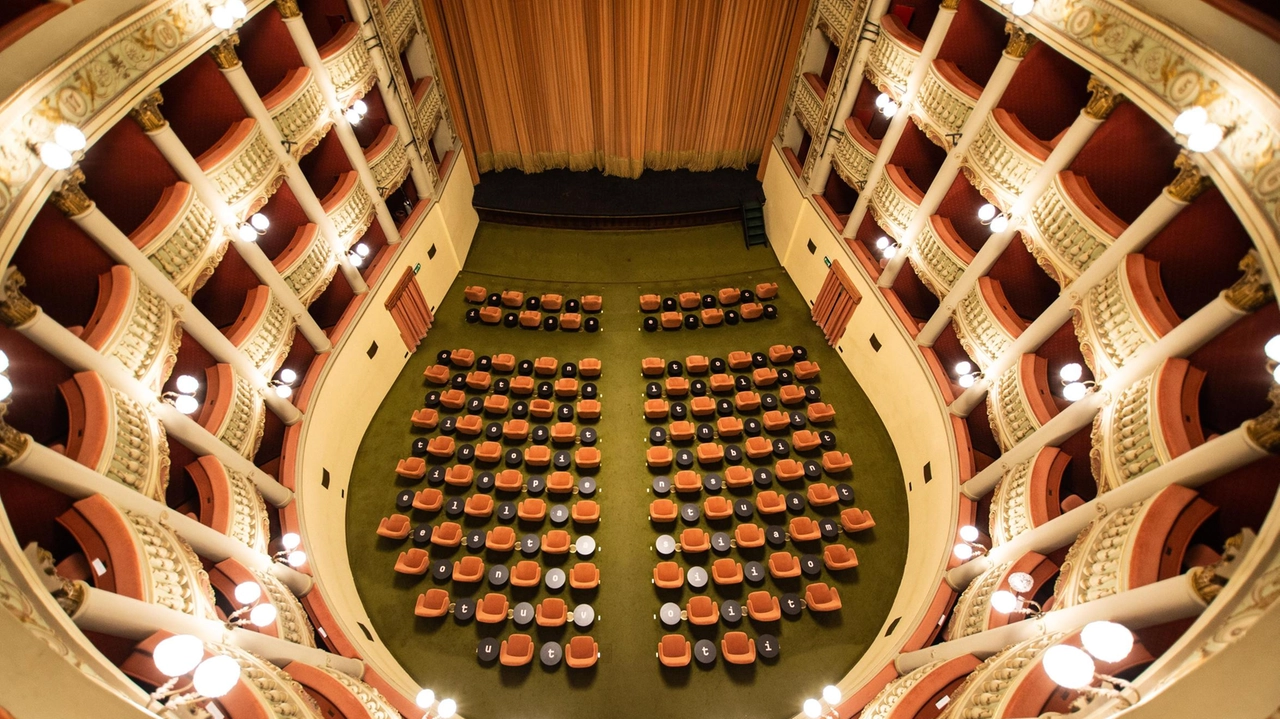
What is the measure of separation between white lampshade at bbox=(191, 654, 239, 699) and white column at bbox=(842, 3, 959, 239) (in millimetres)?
11601

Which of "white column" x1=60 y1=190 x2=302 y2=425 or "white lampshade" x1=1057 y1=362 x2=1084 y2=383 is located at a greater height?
"white column" x1=60 y1=190 x2=302 y2=425

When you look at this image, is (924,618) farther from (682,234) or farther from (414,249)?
(414,249)

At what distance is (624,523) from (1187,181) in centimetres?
932

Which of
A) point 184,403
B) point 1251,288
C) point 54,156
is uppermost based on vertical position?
point 54,156

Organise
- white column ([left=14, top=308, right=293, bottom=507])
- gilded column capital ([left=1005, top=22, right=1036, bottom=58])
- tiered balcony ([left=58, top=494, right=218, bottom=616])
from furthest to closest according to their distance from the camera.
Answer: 1. gilded column capital ([left=1005, top=22, right=1036, bottom=58])
2. white column ([left=14, top=308, right=293, bottom=507])
3. tiered balcony ([left=58, top=494, right=218, bottom=616])

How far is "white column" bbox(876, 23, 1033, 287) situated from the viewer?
293 inches

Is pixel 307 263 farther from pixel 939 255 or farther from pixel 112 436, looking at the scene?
pixel 939 255

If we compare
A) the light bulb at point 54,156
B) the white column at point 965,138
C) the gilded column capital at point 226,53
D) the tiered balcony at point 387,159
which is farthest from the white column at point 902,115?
the light bulb at point 54,156

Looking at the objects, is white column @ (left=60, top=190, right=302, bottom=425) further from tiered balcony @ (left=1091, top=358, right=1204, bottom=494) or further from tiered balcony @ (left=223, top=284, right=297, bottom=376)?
tiered balcony @ (left=1091, top=358, right=1204, bottom=494)

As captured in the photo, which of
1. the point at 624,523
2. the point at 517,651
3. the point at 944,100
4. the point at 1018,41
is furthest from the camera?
the point at 624,523

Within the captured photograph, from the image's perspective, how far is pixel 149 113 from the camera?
641 centimetres

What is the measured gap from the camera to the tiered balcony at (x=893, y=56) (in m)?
9.39

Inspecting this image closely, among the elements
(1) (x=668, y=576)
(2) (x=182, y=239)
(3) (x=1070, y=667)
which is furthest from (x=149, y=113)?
(3) (x=1070, y=667)

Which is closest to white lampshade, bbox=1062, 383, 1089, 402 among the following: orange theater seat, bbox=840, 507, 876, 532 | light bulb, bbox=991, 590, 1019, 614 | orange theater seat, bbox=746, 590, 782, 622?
light bulb, bbox=991, 590, 1019, 614
